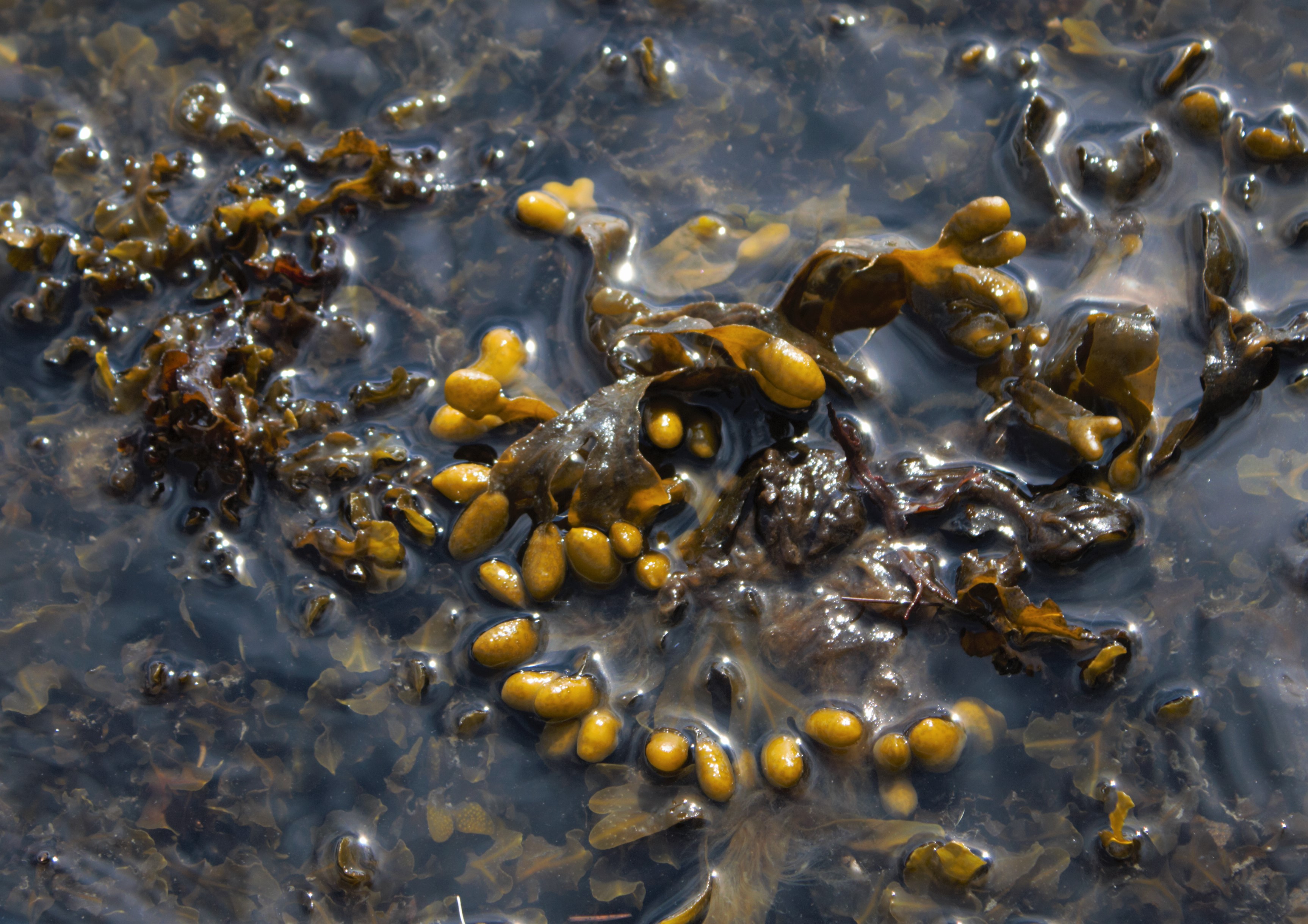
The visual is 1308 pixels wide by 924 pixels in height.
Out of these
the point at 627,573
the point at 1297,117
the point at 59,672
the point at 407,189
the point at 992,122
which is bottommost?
the point at 59,672

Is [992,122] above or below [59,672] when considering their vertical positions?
above

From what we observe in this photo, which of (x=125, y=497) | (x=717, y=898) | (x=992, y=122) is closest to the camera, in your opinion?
(x=717, y=898)

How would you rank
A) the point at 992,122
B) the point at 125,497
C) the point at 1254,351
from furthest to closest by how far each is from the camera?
1. the point at 992,122
2. the point at 125,497
3. the point at 1254,351

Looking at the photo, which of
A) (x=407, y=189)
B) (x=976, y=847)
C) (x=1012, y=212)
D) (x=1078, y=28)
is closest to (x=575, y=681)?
(x=976, y=847)

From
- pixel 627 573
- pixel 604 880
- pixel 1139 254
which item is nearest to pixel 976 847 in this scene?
pixel 604 880

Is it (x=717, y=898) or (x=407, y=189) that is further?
(x=407, y=189)

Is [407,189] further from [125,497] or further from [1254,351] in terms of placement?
[1254,351]
